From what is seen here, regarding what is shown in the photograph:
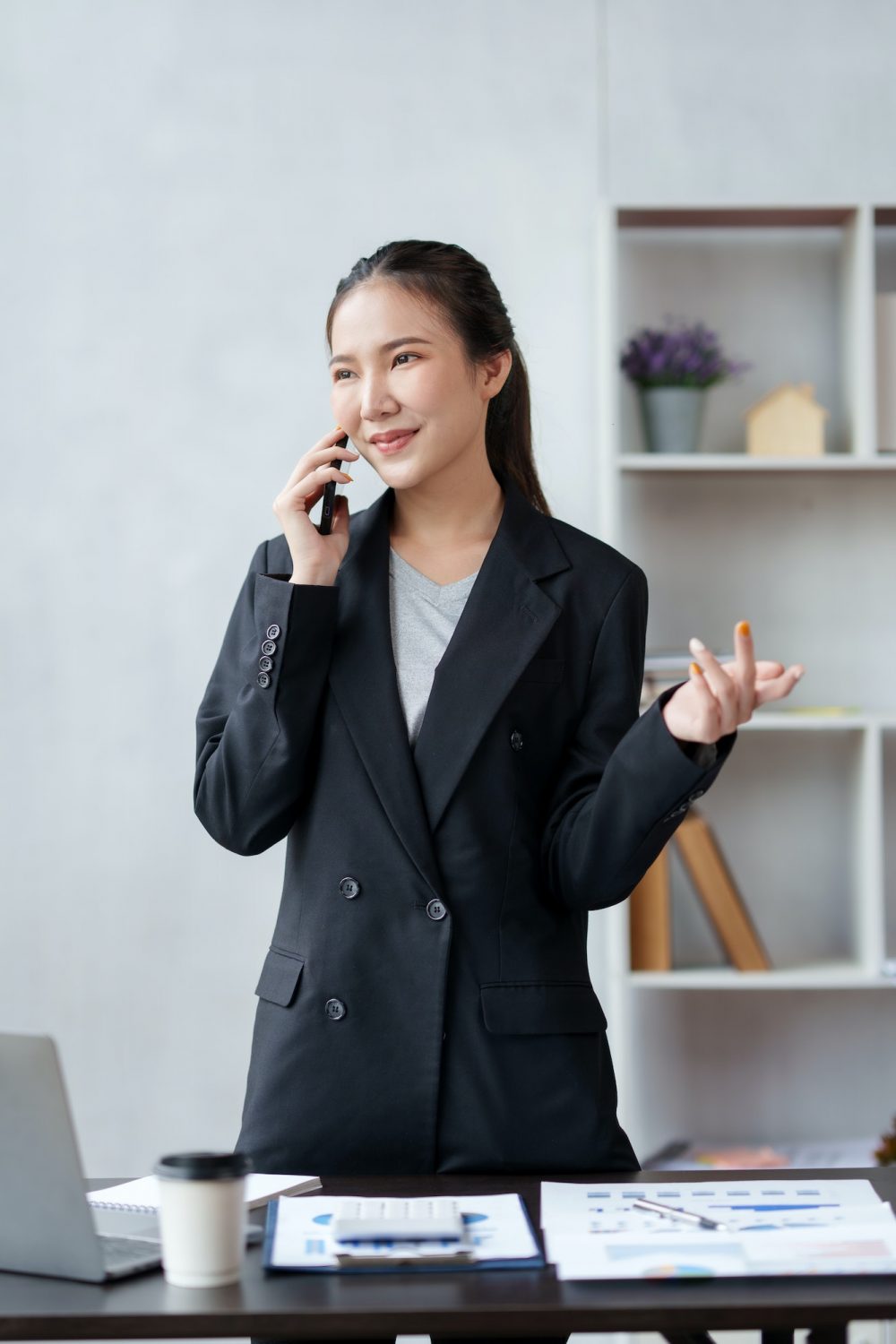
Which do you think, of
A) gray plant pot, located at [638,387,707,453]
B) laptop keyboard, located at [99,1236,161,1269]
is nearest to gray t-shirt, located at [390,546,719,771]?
laptop keyboard, located at [99,1236,161,1269]

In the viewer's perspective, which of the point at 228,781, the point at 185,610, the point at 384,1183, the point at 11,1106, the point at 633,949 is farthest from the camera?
the point at 185,610

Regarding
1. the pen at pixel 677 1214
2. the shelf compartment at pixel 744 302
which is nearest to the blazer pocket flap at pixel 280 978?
the pen at pixel 677 1214

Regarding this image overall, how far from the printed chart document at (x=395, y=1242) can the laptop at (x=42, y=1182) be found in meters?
0.10

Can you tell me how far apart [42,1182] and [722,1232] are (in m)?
0.48

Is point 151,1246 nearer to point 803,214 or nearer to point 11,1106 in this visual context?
point 11,1106

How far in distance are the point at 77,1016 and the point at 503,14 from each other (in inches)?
81.1

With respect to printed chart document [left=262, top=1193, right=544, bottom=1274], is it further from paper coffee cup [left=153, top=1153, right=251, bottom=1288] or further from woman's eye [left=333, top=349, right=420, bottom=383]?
woman's eye [left=333, top=349, right=420, bottom=383]

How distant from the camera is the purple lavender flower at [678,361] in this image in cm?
260

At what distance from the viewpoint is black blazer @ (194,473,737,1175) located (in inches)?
51.9

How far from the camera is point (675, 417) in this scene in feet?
8.57

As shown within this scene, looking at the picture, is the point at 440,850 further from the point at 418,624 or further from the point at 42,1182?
the point at 42,1182

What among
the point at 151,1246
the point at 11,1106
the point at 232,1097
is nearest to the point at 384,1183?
the point at 151,1246

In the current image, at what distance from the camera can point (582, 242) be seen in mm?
2744

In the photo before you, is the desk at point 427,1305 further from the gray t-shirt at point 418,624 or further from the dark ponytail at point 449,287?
the dark ponytail at point 449,287
